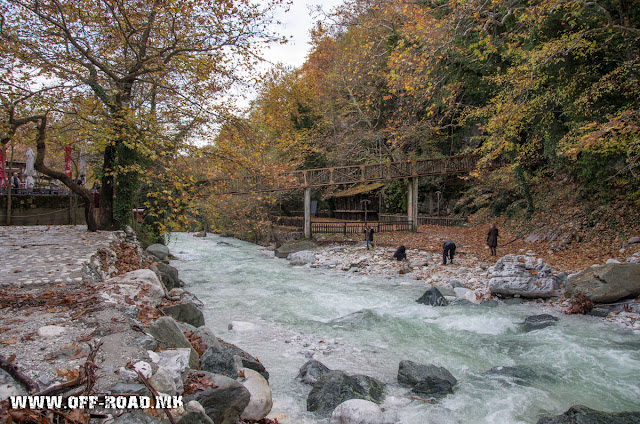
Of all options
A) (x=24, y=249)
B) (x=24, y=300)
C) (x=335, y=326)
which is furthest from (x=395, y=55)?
(x=24, y=249)

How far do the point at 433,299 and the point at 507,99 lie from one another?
7.61m

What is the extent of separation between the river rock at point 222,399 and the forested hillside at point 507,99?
6.29 meters

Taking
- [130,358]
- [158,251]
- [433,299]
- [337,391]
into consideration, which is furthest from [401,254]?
[130,358]

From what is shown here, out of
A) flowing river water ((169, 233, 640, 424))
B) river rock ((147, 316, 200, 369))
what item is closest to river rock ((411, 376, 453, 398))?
flowing river water ((169, 233, 640, 424))

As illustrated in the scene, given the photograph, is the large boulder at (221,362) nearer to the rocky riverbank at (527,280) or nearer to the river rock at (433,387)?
the river rock at (433,387)

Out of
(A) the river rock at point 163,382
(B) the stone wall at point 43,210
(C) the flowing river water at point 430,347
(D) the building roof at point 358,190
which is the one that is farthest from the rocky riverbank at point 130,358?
(D) the building roof at point 358,190

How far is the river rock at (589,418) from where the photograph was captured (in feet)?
12.4

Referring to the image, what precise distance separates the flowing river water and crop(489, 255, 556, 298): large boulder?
56cm

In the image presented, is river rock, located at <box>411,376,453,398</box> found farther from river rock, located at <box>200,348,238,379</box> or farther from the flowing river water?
river rock, located at <box>200,348,238,379</box>

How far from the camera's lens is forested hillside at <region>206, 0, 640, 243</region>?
9336mm

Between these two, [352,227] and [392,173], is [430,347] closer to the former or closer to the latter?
[352,227]

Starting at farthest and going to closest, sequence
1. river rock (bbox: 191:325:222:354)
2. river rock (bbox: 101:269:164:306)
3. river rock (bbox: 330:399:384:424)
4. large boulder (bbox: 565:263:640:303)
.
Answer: large boulder (bbox: 565:263:640:303) → river rock (bbox: 101:269:164:306) → river rock (bbox: 191:325:222:354) → river rock (bbox: 330:399:384:424)

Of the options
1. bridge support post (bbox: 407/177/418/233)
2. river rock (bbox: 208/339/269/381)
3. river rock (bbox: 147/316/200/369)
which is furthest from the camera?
bridge support post (bbox: 407/177/418/233)

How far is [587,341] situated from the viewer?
6504 mm
